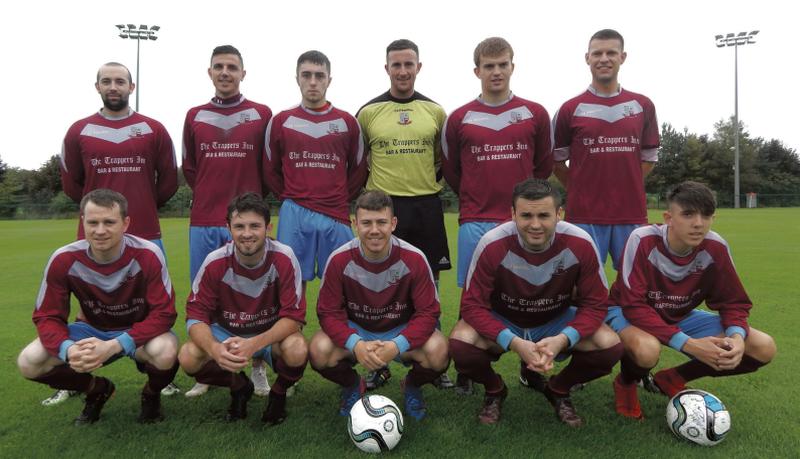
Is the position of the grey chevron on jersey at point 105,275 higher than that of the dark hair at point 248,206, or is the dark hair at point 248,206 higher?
the dark hair at point 248,206

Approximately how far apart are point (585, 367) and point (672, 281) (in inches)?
30.1

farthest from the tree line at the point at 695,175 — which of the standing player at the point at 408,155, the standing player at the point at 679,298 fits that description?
the standing player at the point at 679,298

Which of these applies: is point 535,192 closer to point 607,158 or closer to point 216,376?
point 607,158

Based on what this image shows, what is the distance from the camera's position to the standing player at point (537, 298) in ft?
9.91

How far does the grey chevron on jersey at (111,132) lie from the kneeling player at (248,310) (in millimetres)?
1347

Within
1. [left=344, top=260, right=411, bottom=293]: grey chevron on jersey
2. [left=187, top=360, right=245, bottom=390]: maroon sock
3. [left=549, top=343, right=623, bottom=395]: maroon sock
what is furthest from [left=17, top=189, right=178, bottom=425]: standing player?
[left=549, top=343, right=623, bottom=395]: maroon sock

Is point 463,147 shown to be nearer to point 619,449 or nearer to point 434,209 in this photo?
point 434,209

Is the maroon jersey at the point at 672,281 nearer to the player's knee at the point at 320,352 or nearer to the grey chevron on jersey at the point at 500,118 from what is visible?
the grey chevron on jersey at the point at 500,118

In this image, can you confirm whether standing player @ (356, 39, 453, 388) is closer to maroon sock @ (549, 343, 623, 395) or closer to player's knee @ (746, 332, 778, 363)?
maroon sock @ (549, 343, 623, 395)

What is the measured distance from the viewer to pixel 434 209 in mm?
3998

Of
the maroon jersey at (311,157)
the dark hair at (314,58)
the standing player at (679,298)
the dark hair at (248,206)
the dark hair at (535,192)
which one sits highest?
the dark hair at (314,58)

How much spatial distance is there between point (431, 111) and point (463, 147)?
44 cm

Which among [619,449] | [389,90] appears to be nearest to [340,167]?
[389,90]

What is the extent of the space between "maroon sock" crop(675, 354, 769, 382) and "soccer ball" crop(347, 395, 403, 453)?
1.80m
